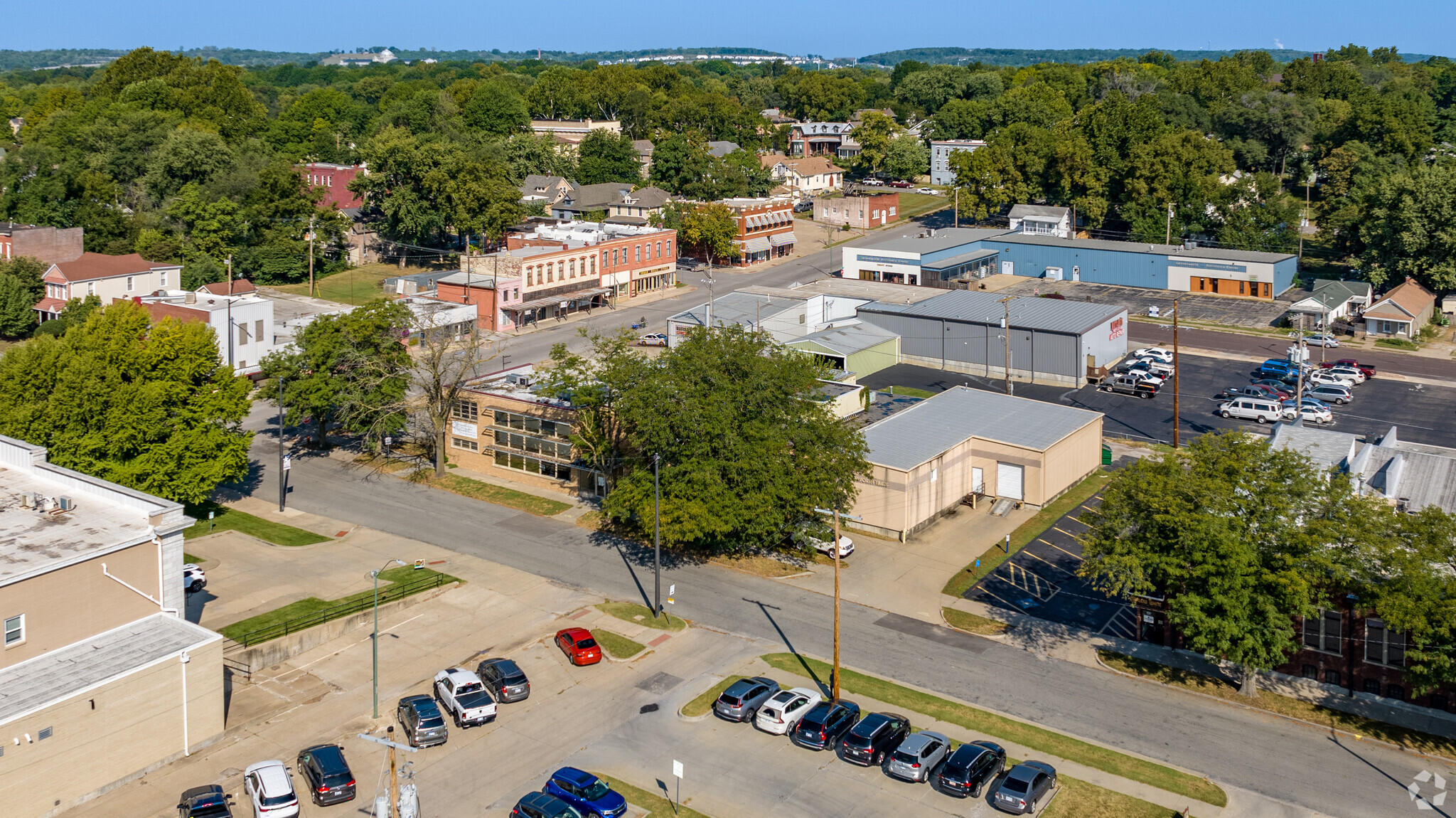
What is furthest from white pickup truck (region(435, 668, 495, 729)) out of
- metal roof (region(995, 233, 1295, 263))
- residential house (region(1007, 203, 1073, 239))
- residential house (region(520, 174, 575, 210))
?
residential house (region(520, 174, 575, 210))

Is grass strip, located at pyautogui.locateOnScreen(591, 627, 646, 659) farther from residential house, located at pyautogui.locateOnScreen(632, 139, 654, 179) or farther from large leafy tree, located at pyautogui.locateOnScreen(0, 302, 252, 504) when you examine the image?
residential house, located at pyautogui.locateOnScreen(632, 139, 654, 179)

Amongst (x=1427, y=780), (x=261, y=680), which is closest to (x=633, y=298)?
(x=261, y=680)

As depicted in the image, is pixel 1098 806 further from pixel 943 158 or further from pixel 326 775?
pixel 943 158

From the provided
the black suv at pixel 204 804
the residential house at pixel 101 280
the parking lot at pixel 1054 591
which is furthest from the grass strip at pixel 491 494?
the residential house at pixel 101 280

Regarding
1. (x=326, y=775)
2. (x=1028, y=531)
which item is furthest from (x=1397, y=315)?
(x=326, y=775)

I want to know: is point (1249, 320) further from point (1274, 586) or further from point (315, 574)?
point (315, 574)
